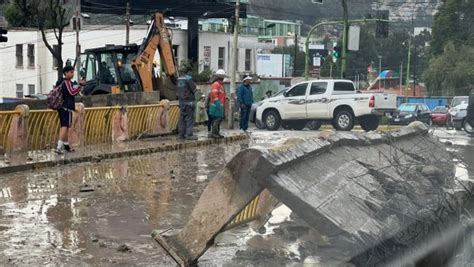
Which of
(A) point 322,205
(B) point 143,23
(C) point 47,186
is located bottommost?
(C) point 47,186

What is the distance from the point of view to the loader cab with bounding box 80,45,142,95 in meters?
23.0

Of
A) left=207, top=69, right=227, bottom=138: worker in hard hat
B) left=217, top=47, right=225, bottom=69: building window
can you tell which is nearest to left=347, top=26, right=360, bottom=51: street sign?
left=217, top=47, right=225, bottom=69: building window

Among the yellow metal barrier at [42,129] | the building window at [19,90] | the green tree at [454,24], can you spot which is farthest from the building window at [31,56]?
the yellow metal barrier at [42,129]

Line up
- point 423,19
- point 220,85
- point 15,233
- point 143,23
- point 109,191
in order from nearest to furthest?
1. point 15,233
2. point 109,191
3. point 220,85
4. point 143,23
5. point 423,19

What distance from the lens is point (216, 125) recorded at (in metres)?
18.8

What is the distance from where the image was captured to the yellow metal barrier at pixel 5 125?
555 inches

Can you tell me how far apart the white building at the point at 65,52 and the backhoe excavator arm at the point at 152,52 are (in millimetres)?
23369

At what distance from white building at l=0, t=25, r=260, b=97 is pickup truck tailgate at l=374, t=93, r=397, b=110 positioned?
2164cm

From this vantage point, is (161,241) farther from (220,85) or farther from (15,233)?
(220,85)

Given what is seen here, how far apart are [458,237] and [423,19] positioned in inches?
2502

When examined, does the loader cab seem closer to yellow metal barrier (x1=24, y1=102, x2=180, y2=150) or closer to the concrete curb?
yellow metal barrier (x1=24, y1=102, x2=180, y2=150)

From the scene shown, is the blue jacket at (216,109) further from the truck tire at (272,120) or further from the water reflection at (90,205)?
the truck tire at (272,120)

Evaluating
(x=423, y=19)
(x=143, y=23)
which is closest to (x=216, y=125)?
(x=143, y=23)

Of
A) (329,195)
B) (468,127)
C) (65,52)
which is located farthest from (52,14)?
(329,195)
